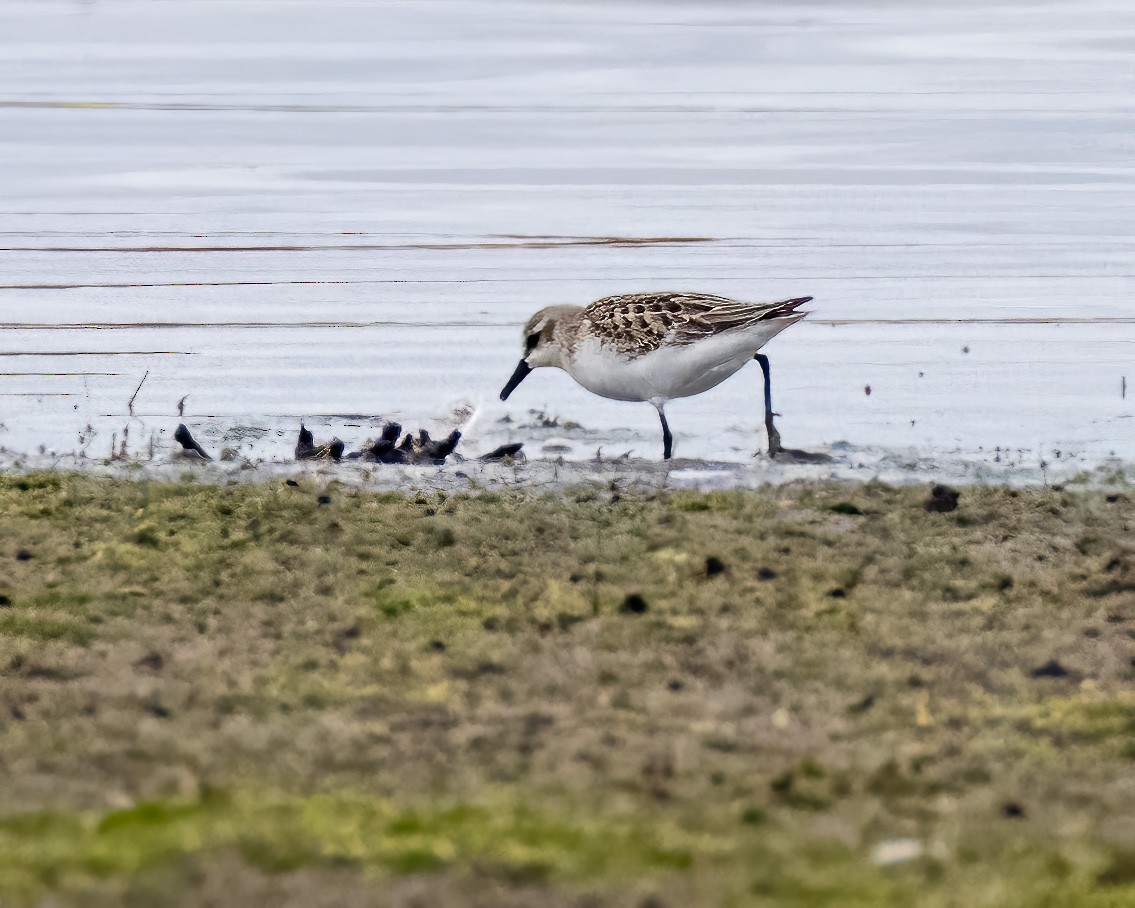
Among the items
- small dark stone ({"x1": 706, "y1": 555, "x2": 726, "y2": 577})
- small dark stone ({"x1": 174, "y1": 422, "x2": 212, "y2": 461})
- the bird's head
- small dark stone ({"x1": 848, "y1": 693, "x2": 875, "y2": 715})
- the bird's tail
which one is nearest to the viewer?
small dark stone ({"x1": 848, "y1": 693, "x2": 875, "y2": 715})

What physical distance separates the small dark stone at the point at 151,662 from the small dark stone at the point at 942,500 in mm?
3645

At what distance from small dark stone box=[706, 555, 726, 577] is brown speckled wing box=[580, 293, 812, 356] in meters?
2.78

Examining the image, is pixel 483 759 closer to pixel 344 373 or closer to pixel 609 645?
pixel 609 645

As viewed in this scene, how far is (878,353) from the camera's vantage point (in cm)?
1160

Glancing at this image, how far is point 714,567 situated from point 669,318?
300cm

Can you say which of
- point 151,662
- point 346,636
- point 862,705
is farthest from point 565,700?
point 151,662

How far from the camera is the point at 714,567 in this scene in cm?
672

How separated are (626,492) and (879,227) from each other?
8402 millimetres

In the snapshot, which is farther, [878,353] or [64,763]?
[878,353]

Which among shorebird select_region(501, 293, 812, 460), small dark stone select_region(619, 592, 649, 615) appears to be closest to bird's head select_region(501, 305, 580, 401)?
shorebird select_region(501, 293, 812, 460)

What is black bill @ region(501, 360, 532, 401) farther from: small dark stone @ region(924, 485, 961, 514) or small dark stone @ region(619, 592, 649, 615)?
small dark stone @ region(619, 592, 649, 615)

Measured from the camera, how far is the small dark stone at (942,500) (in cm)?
780

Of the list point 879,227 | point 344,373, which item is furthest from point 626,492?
point 879,227

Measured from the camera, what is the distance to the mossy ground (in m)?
4.16
